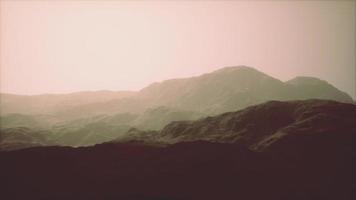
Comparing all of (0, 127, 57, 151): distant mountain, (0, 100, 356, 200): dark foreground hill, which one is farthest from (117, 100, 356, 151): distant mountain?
(0, 127, 57, 151): distant mountain

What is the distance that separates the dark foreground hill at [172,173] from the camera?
41031 mm

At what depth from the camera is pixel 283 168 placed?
5184cm

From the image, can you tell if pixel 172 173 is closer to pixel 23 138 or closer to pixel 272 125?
pixel 272 125

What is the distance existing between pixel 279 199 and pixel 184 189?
10716mm

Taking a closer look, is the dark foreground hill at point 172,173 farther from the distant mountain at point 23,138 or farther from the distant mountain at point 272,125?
the distant mountain at point 23,138

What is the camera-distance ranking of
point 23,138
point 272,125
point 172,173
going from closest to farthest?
point 172,173 < point 272,125 < point 23,138

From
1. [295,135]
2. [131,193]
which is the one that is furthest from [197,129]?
[131,193]

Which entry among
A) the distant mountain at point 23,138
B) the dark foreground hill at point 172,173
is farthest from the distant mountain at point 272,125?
the distant mountain at point 23,138

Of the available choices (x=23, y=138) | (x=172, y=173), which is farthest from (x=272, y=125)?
(x=23, y=138)

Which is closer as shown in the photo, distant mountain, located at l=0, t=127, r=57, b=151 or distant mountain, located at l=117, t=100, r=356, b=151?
distant mountain, located at l=117, t=100, r=356, b=151

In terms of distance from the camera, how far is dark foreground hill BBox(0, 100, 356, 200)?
135 ft

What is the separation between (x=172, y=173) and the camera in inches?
1740

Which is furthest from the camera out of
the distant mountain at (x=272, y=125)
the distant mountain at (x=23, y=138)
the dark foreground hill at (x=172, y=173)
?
the distant mountain at (x=23, y=138)

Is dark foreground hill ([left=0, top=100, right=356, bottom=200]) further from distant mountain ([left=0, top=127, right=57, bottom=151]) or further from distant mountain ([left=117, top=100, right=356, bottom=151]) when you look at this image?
distant mountain ([left=0, top=127, right=57, bottom=151])
